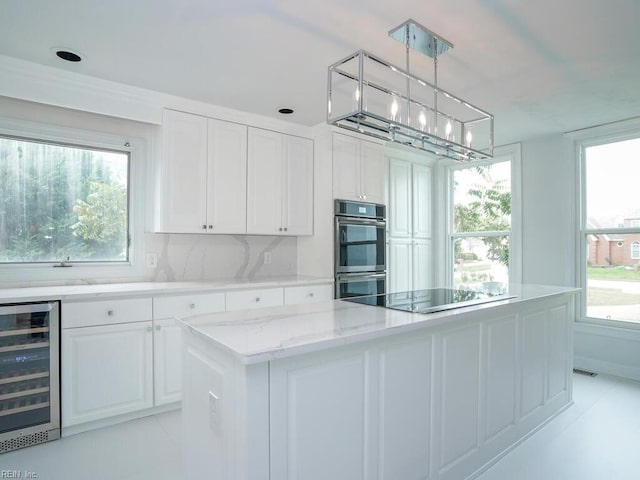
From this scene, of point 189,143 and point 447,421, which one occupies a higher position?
point 189,143

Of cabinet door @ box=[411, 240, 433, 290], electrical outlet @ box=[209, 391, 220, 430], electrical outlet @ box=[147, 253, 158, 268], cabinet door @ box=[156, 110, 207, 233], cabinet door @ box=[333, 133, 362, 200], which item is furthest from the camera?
cabinet door @ box=[411, 240, 433, 290]

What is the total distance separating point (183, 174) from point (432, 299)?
2197mm

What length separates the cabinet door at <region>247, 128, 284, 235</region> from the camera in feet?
11.6

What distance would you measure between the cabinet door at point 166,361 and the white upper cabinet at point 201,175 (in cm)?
80

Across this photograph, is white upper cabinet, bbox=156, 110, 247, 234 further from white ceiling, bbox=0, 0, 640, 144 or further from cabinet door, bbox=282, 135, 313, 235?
cabinet door, bbox=282, 135, 313, 235

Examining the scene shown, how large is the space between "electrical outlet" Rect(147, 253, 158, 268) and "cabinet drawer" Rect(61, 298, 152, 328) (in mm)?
645

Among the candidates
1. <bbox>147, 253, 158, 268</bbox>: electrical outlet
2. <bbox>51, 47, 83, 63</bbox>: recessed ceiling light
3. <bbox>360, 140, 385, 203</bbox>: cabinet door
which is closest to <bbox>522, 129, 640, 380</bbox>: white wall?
<bbox>360, 140, 385, 203</bbox>: cabinet door

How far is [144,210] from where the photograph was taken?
3.29 m

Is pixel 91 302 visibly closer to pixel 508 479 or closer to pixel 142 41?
pixel 142 41

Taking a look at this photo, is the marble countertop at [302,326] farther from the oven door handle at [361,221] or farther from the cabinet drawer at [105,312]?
the oven door handle at [361,221]

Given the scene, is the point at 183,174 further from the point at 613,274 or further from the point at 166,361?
the point at 613,274

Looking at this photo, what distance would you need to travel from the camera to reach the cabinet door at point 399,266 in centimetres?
470

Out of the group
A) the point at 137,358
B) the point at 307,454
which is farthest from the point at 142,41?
the point at 307,454

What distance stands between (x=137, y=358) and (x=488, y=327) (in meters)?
2.32
